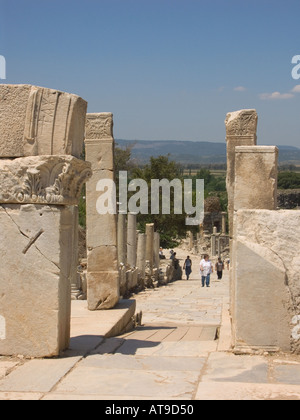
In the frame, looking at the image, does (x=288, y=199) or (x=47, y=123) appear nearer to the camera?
(x=47, y=123)

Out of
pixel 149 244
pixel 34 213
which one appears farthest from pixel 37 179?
pixel 149 244

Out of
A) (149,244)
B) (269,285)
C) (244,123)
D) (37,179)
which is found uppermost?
(244,123)

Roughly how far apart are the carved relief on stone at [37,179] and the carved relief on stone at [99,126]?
4.18m

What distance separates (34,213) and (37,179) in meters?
0.30

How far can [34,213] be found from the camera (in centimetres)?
540

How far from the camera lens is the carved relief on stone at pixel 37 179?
5375mm

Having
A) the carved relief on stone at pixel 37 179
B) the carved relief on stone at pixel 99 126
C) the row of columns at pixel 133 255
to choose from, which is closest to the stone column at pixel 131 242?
the row of columns at pixel 133 255

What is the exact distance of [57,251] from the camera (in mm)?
5379

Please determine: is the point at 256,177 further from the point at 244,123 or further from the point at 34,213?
the point at 244,123

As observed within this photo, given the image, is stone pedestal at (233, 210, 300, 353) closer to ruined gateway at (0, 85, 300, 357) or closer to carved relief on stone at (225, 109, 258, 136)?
ruined gateway at (0, 85, 300, 357)

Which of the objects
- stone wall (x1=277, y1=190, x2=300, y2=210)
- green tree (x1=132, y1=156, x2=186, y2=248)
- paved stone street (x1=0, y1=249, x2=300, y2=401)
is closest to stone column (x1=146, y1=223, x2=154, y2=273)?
green tree (x1=132, y1=156, x2=186, y2=248)

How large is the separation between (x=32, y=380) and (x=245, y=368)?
5.64 feet

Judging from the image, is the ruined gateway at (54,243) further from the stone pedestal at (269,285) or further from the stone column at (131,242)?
the stone column at (131,242)

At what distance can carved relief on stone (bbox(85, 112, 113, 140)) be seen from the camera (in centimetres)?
960
